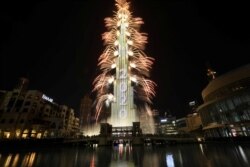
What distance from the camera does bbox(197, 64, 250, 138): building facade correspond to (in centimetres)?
5462

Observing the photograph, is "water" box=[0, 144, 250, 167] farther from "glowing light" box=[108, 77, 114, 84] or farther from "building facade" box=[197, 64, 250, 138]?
"glowing light" box=[108, 77, 114, 84]

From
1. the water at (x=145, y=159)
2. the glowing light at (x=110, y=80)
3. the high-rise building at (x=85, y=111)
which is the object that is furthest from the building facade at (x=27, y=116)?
the high-rise building at (x=85, y=111)

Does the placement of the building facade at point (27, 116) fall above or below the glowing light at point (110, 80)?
below

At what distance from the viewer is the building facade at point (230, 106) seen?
5462 cm

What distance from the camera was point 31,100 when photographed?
8600 cm

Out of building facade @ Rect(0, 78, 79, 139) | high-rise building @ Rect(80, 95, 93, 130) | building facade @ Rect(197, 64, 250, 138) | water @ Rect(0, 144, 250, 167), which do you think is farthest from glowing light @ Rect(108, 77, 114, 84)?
high-rise building @ Rect(80, 95, 93, 130)

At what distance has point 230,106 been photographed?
5953 cm

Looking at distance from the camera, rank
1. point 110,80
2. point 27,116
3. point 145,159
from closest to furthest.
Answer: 1. point 145,159
2. point 27,116
3. point 110,80

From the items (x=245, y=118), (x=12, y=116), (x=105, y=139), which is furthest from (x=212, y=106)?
(x=12, y=116)

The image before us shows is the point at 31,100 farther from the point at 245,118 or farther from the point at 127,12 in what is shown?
Answer: the point at 245,118

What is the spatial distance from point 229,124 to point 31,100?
296 ft

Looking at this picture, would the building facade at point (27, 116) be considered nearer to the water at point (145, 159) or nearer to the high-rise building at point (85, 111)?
the water at point (145, 159)

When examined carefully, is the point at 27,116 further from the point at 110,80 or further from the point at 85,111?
the point at 85,111

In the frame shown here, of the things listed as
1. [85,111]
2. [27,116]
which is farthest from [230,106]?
[85,111]
